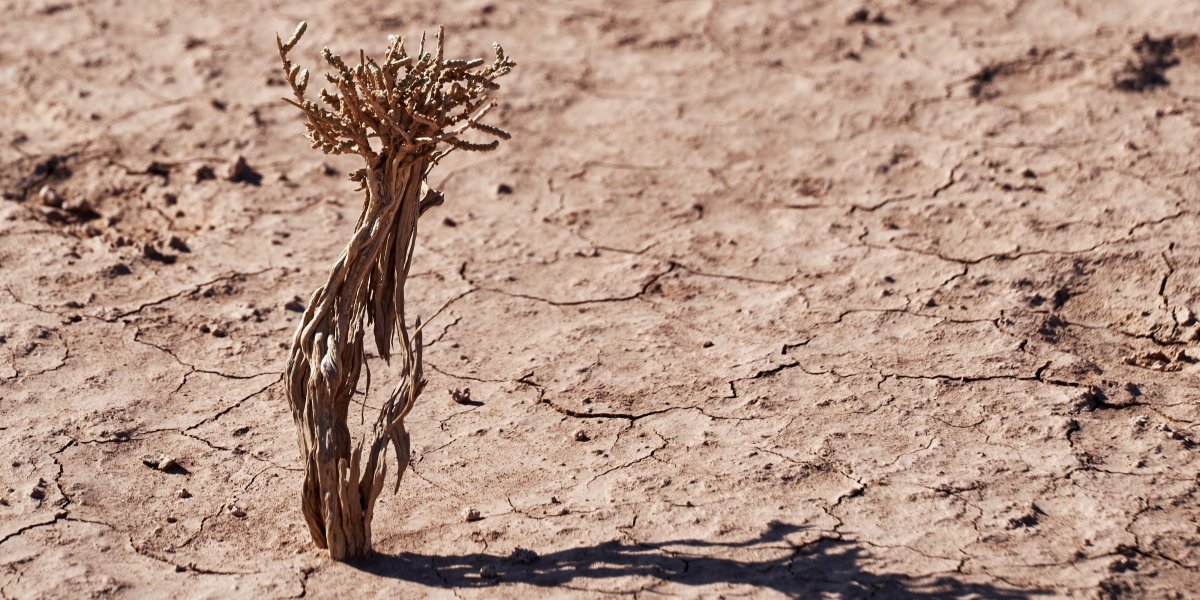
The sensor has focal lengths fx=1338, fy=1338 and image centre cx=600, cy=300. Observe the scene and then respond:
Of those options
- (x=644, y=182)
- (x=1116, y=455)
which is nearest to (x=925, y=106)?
(x=644, y=182)

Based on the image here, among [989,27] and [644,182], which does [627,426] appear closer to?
[644,182]

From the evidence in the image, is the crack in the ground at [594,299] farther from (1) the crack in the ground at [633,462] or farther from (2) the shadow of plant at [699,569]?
(2) the shadow of plant at [699,569]

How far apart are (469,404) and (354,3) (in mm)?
3012

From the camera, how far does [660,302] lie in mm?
3859

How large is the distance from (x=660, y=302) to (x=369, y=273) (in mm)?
1300

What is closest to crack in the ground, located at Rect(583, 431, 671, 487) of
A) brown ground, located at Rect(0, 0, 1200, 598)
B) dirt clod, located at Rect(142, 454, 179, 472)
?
brown ground, located at Rect(0, 0, 1200, 598)

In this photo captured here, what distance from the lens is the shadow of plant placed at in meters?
2.66

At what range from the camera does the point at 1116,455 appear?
121 inches

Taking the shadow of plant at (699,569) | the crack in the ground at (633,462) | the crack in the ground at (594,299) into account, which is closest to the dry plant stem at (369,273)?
the shadow of plant at (699,569)

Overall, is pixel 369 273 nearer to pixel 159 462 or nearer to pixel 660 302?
pixel 159 462

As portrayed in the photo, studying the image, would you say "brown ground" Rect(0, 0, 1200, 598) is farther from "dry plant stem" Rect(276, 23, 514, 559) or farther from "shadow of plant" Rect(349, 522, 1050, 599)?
"dry plant stem" Rect(276, 23, 514, 559)

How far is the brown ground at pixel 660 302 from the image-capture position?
2834 millimetres

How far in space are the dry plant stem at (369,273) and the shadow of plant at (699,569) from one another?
173mm

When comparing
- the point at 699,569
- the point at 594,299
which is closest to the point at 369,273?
the point at 699,569
